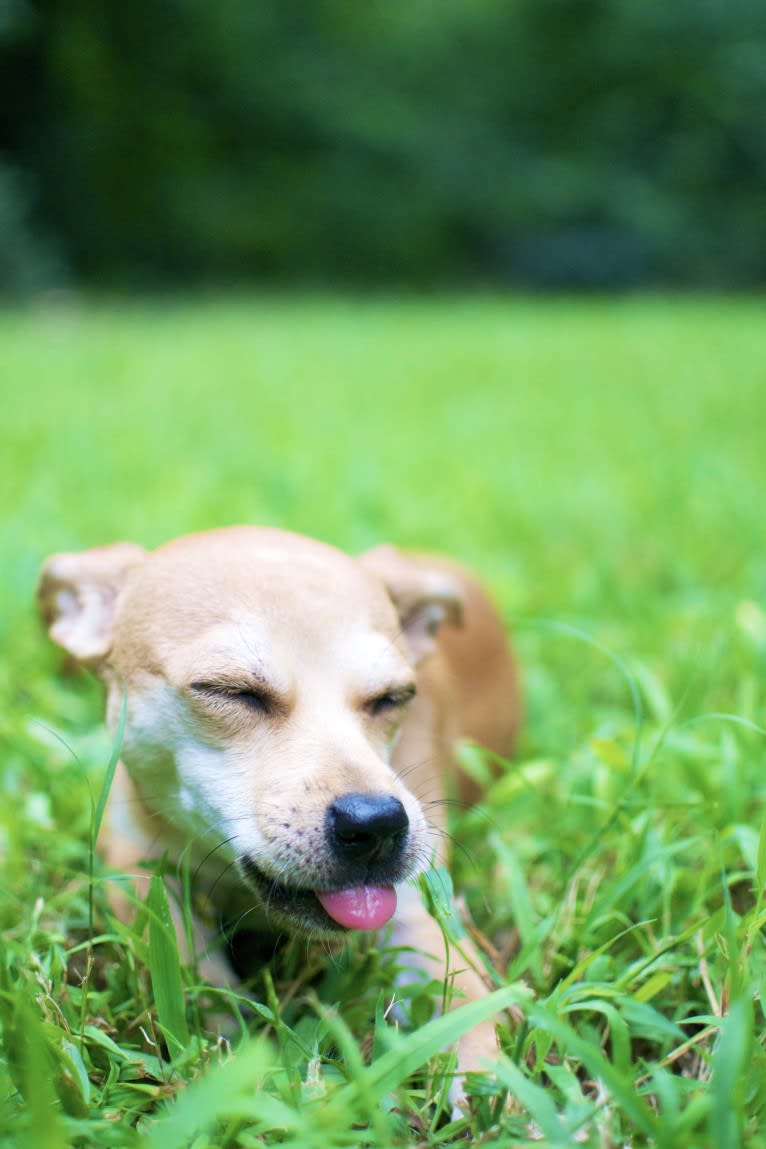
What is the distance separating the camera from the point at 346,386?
9352 millimetres

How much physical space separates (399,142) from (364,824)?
24.8 m

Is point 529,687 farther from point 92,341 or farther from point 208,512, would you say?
point 92,341

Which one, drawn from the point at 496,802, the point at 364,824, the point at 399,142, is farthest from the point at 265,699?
the point at 399,142

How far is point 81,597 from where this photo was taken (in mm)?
2480

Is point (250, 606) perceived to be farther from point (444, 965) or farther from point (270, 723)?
point (444, 965)

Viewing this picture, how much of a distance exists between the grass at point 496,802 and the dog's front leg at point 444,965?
65mm

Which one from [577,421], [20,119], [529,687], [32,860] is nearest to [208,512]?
[529,687]

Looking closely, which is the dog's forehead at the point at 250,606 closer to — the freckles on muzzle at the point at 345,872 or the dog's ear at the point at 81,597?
the dog's ear at the point at 81,597

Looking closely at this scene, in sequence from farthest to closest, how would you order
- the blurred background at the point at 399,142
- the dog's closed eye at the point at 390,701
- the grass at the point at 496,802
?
the blurred background at the point at 399,142 < the dog's closed eye at the point at 390,701 < the grass at the point at 496,802

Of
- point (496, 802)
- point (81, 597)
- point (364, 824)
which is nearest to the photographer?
point (364, 824)

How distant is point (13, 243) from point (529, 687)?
14.5 metres

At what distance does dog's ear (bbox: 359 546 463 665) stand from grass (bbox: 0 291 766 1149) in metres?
0.32

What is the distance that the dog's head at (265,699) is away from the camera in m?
1.87

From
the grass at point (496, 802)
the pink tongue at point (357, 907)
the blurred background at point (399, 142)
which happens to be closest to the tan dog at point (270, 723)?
the pink tongue at point (357, 907)
